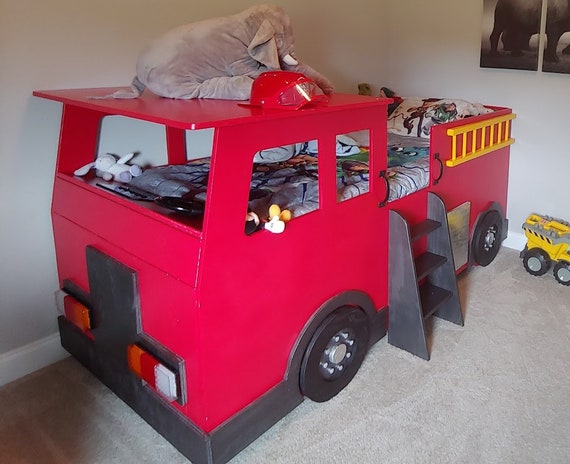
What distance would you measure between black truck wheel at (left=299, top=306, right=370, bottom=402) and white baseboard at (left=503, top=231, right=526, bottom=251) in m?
1.17

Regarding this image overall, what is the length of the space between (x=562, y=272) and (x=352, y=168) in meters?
1.05

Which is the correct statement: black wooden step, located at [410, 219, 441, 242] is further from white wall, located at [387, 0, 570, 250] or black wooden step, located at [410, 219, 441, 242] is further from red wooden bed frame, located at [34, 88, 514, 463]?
white wall, located at [387, 0, 570, 250]

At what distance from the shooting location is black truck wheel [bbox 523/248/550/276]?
218 centimetres

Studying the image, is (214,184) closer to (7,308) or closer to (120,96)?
(120,96)

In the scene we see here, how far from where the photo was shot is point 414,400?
1.52 meters

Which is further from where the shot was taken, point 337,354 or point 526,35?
point 526,35

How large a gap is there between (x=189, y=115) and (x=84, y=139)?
24.8 inches

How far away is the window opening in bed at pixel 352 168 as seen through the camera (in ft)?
4.92

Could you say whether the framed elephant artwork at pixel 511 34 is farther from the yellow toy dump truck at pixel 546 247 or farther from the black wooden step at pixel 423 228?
the black wooden step at pixel 423 228

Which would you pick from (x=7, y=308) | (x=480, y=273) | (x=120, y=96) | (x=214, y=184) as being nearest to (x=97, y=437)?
(x=7, y=308)

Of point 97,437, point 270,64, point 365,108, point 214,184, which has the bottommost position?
point 97,437

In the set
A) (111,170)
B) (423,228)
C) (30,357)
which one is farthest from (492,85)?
(30,357)

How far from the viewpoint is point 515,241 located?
247 centimetres

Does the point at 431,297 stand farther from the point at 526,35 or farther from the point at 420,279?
the point at 526,35
